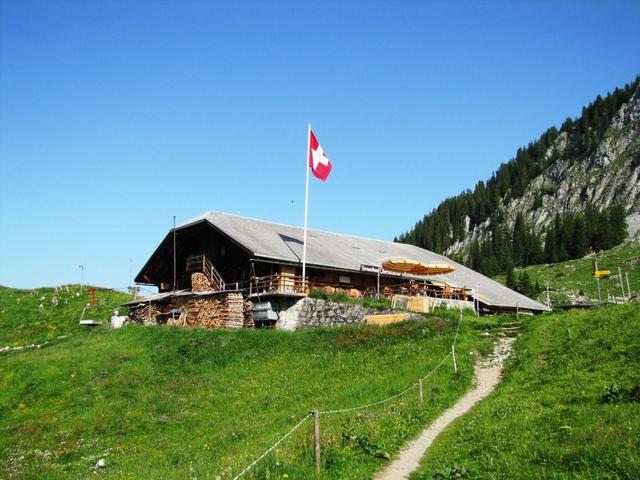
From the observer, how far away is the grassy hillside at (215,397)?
16.3 m

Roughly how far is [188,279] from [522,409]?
121 feet

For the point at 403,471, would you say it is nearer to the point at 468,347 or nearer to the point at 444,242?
the point at 468,347

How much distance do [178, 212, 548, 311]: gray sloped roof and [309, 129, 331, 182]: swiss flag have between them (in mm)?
5981

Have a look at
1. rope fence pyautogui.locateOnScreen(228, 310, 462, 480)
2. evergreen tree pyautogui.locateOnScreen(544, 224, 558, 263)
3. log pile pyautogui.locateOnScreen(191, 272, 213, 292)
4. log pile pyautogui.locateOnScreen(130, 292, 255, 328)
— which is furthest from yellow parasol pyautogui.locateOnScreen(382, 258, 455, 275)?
evergreen tree pyautogui.locateOnScreen(544, 224, 558, 263)

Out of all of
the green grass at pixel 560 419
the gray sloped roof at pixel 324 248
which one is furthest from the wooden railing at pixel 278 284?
the green grass at pixel 560 419

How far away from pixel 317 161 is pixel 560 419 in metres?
29.1

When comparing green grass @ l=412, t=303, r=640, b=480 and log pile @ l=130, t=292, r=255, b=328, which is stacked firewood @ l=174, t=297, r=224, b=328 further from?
green grass @ l=412, t=303, r=640, b=480

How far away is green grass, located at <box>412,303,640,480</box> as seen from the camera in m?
11.1

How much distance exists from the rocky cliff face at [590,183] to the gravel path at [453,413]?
129504mm

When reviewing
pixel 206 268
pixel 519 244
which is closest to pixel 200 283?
pixel 206 268

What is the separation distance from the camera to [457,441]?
14680 mm

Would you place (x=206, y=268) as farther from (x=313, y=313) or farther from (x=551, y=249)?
(x=551, y=249)

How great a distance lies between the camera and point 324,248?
47.6 metres

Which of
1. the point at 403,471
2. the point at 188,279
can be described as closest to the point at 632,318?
the point at 403,471
